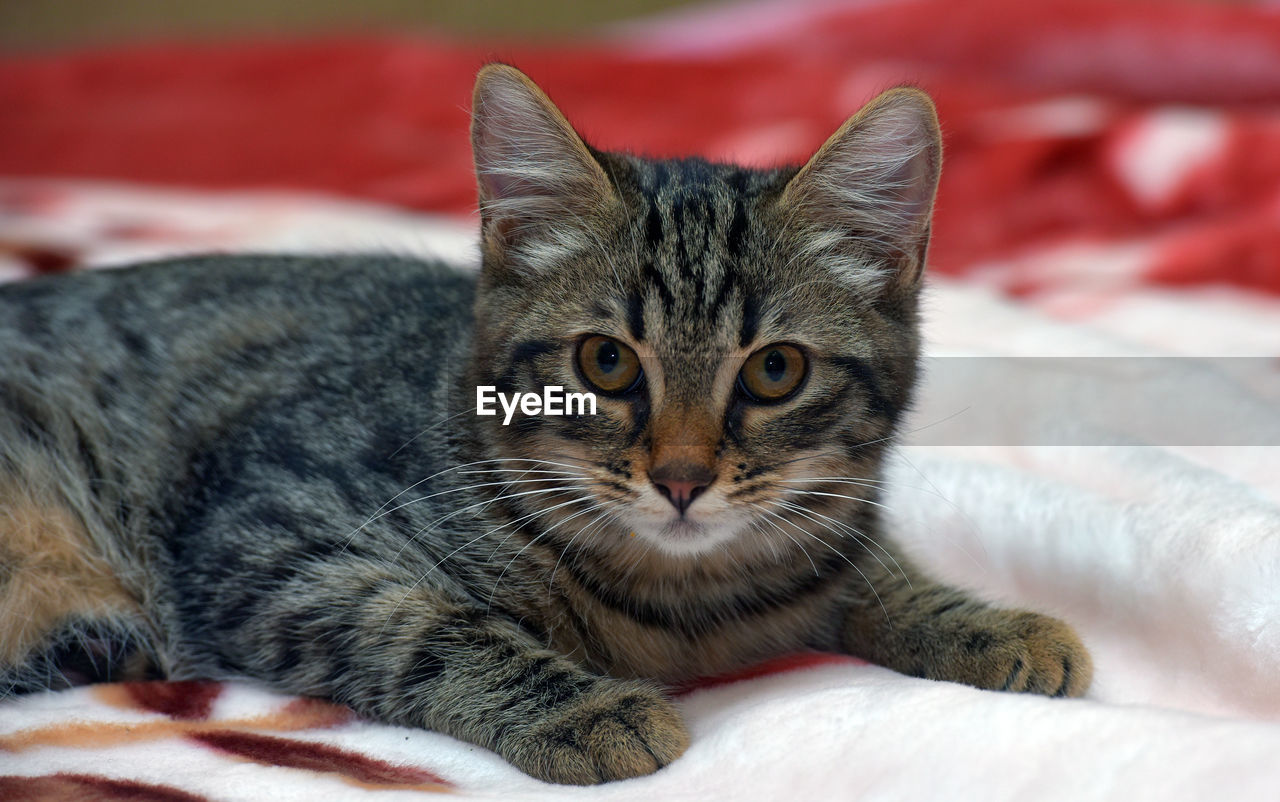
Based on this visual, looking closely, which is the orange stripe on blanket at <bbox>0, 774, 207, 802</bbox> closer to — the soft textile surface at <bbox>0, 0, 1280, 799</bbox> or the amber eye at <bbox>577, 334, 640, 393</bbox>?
the soft textile surface at <bbox>0, 0, 1280, 799</bbox>

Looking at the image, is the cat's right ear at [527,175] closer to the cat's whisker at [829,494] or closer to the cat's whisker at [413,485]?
the cat's whisker at [413,485]

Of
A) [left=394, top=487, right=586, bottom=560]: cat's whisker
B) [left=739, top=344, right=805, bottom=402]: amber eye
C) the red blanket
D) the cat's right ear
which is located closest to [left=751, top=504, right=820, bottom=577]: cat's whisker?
[left=739, top=344, right=805, bottom=402]: amber eye

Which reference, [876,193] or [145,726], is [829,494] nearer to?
[876,193]

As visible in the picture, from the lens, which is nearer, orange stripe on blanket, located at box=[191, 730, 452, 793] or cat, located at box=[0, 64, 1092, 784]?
orange stripe on blanket, located at box=[191, 730, 452, 793]

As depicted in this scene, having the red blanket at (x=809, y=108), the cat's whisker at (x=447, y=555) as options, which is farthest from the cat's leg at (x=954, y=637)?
the red blanket at (x=809, y=108)

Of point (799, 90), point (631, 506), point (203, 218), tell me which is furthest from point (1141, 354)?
point (203, 218)

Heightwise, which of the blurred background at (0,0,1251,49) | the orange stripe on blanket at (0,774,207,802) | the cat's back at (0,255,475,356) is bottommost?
the orange stripe on blanket at (0,774,207,802)

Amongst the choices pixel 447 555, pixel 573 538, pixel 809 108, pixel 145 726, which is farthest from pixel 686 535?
pixel 809 108

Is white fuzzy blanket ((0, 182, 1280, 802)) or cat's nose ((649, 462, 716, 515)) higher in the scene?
cat's nose ((649, 462, 716, 515))

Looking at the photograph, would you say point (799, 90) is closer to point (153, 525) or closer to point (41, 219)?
point (41, 219)
